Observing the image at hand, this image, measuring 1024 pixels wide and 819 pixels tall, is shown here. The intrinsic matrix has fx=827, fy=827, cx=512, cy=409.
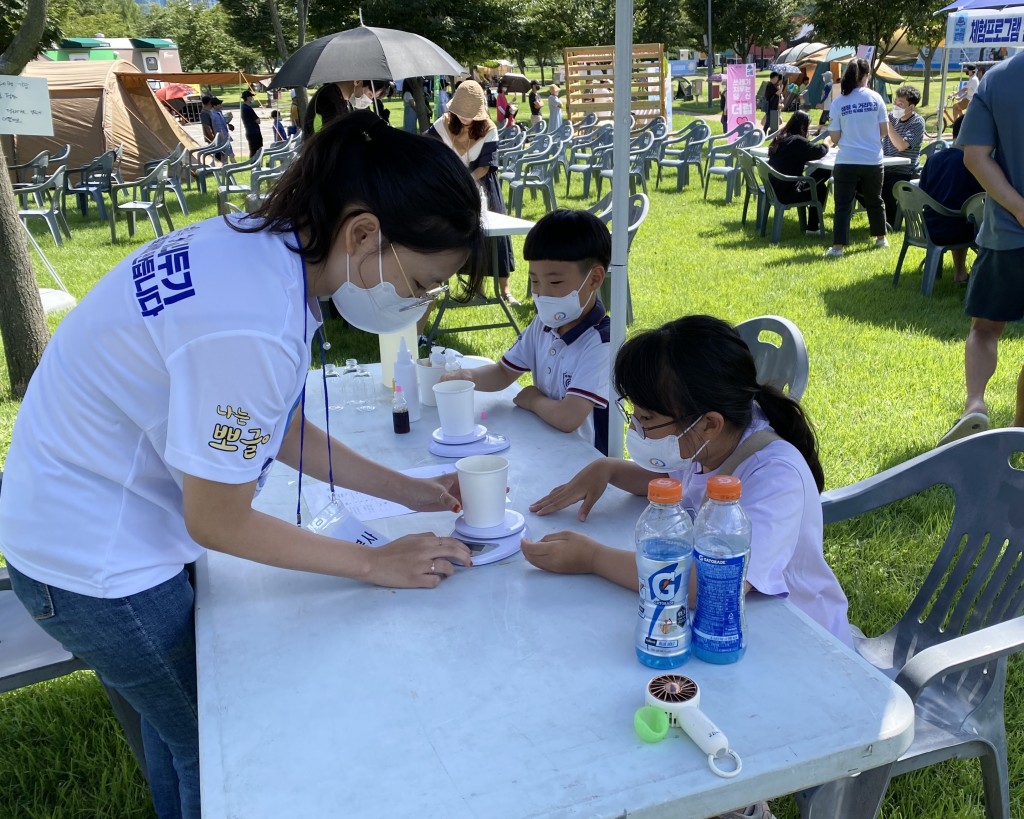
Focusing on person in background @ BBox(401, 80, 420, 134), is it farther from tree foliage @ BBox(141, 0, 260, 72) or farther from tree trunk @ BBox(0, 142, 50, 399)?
tree foliage @ BBox(141, 0, 260, 72)

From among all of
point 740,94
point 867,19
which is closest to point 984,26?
point 740,94

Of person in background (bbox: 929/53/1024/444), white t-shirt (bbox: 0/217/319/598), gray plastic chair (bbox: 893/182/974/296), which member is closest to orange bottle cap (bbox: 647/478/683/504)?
white t-shirt (bbox: 0/217/319/598)

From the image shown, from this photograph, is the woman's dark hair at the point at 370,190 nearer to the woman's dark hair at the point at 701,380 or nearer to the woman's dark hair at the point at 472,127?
the woman's dark hair at the point at 701,380

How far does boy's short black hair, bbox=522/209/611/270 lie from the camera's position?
246 centimetres

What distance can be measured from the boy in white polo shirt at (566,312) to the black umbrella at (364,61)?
182 inches

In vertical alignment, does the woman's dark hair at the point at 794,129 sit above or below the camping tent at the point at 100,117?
below

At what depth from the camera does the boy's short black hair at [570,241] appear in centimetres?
246

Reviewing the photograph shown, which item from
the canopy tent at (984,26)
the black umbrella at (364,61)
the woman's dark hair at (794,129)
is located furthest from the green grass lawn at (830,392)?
the canopy tent at (984,26)

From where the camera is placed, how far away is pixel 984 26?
37.6 feet

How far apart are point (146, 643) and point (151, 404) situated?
414 millimetres

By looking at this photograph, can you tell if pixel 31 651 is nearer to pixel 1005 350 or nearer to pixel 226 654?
pixel 226 654

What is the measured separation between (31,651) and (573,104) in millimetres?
21188

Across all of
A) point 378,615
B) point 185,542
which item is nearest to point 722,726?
point 378,615

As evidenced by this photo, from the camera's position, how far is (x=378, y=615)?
134cm
